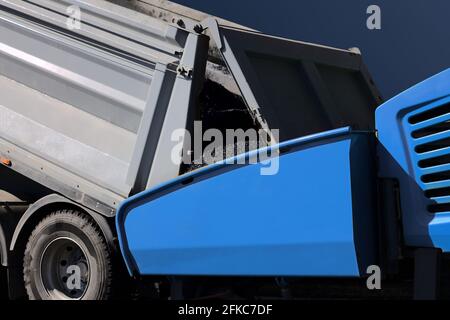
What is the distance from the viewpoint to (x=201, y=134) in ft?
15.2

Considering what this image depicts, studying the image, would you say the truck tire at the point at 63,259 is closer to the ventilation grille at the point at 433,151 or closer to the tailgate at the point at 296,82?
the tailgate at the point at 296,82

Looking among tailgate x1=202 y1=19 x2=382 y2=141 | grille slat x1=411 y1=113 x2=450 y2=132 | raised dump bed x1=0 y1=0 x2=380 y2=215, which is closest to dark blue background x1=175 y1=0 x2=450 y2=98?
tailgate x1=202 y1=19 x2=382 y2=141

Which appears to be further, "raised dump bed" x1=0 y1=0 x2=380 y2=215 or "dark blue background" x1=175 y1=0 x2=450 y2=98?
"dark blue background" x1=175 y1=0 x2=450 y2=98

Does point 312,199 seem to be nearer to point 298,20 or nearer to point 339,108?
point 339,108

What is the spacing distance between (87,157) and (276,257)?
5.28 feet

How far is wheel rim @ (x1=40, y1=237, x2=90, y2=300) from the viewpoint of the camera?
5.02 meters

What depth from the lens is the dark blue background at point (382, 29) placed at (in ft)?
27.4

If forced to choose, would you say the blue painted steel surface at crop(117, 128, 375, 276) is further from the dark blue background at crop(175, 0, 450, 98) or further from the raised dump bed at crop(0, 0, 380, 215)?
the dark blue background at crop(175, 0, 450, 98)

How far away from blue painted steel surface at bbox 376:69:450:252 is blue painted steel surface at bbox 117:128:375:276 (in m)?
0.16

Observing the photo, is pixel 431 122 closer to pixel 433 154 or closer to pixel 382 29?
pixel 433 154

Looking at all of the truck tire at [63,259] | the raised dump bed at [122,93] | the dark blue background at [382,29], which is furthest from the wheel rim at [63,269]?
the dark blue background at [382,29]
